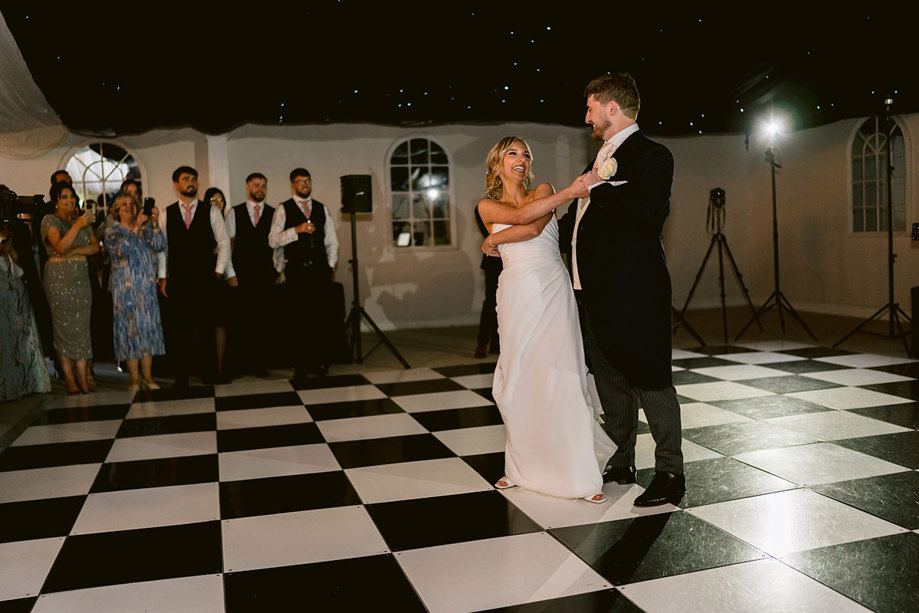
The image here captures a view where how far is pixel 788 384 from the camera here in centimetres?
467

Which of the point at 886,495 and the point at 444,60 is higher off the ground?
the point at 444,60

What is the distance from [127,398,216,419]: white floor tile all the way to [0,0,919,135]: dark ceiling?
90.3 inches

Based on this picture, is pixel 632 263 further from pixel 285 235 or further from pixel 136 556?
pixel 285 235

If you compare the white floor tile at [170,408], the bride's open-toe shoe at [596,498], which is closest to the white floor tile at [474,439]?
the bride's open-toe shoe at [596,498]

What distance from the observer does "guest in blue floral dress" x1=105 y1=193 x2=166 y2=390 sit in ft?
16.8

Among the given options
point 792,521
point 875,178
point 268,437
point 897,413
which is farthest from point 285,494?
point 875,178

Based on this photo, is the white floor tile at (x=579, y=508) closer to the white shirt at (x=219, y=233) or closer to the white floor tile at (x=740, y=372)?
the white floor tile at (x=740, y=372)

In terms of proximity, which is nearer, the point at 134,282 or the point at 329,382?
the point at 134,282

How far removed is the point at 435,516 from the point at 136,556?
0.92 meters

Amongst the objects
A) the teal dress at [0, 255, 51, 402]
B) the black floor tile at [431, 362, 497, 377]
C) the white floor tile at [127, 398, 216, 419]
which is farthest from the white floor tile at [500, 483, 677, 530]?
the teal dress at [0, 255, 51, 402]

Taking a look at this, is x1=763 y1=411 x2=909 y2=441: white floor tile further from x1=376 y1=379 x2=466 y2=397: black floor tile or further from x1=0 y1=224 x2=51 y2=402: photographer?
x1=0 y1=224 x2=51 y2=402: photographer

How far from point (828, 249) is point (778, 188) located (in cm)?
111

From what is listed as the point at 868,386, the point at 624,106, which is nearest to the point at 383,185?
the point at 868,386

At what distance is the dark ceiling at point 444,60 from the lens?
545 cm
